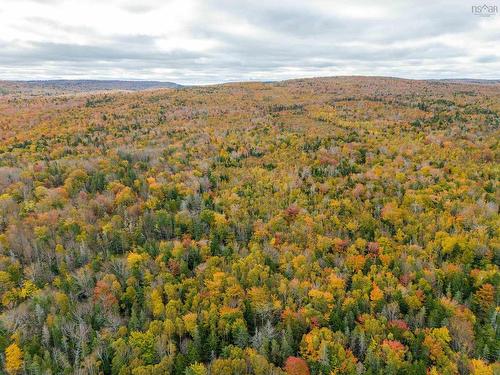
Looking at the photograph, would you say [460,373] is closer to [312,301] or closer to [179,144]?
[312,301]

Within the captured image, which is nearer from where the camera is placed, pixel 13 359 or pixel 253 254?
pixel 13 359

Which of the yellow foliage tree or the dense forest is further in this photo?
the dense forest

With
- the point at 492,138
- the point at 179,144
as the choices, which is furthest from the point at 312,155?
the point at 492,138

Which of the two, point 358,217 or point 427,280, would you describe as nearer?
point 427,280

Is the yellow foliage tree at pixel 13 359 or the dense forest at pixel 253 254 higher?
the dense forest at pixel 253 254

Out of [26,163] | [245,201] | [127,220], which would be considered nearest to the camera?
[127,220]

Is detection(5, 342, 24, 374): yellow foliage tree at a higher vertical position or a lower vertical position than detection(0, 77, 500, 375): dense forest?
lower

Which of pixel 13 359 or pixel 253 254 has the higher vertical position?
pixel 253 254

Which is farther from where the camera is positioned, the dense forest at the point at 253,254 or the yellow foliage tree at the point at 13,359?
the dense forest at the point at 253,254
